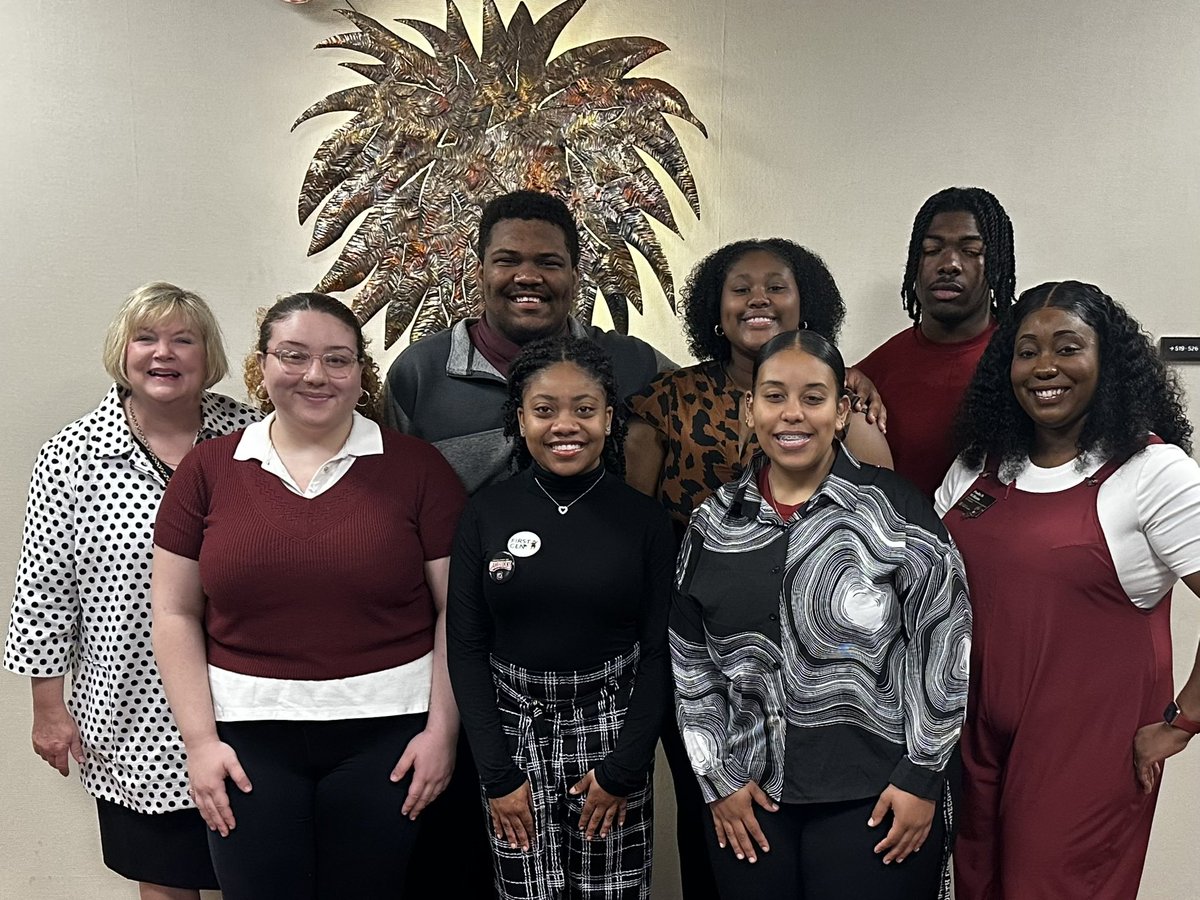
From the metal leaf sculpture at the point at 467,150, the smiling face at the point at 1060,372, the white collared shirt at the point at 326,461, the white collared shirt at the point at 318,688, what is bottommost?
the white collared shirt at the point at 318,688

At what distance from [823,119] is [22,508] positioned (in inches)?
96.4

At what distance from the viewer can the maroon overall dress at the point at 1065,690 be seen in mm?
1674

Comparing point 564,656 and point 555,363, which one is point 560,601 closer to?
point 564,656

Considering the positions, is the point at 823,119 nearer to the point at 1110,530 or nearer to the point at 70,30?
the point at 1110,530

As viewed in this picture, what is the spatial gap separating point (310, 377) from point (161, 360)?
425 mm

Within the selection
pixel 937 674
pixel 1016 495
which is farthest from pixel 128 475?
pixel 1016 495

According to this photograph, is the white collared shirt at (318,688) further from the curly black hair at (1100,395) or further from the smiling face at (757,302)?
the curly black hair at (1100,395)

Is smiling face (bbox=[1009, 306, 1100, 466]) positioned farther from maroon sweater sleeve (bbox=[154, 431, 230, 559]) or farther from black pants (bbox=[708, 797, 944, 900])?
maroon sweater sleeve (bbox=[154, 431, 230, 559])

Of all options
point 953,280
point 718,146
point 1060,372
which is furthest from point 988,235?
point 718,146

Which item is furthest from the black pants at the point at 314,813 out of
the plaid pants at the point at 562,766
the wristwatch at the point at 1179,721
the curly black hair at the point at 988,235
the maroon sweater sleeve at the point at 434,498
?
the curly black hair at the point at 988,235

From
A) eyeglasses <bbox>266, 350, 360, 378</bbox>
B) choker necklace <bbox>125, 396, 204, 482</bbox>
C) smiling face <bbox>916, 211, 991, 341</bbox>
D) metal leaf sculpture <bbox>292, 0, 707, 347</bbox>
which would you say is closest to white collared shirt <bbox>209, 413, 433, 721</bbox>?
eyeglasses <bbox>266, 350, 360, 378</bbox>

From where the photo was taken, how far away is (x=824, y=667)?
A: 1554mm

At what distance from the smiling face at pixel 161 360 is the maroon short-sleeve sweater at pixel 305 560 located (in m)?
0.24

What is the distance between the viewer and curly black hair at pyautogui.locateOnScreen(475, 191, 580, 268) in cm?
215
